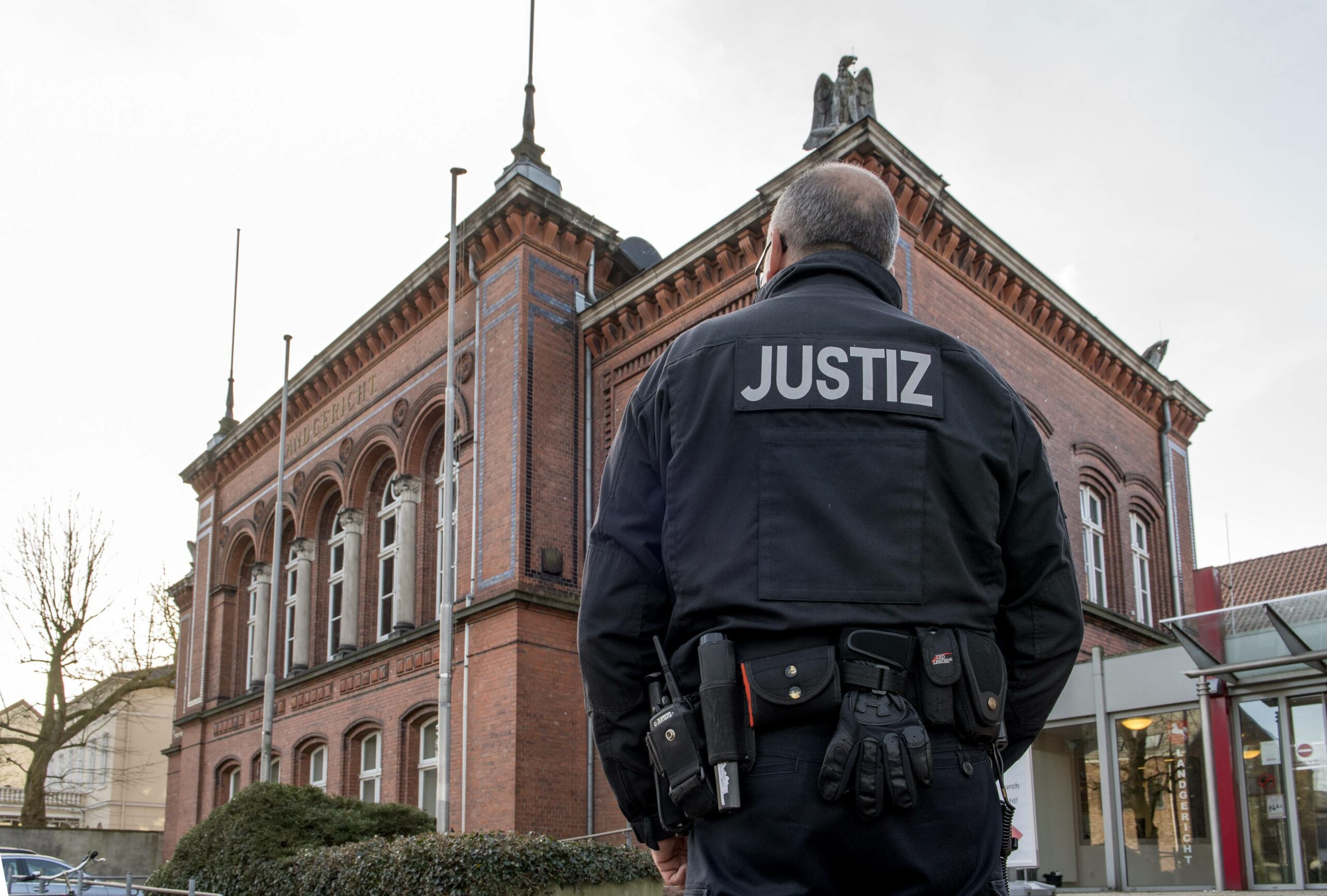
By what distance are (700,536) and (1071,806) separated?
16.9 meters

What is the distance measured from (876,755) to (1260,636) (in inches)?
567

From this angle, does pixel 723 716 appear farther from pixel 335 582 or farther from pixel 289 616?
pixel 289 616

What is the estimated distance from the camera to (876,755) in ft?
6.36

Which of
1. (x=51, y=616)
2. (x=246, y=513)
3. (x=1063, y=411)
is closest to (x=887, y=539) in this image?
(x=1063, y=411)

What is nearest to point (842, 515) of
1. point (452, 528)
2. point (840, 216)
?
point (840, 216)

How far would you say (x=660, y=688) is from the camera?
7.28ft

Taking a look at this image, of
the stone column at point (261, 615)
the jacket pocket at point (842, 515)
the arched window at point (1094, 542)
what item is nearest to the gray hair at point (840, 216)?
the jacket pocket at point (842, 515)

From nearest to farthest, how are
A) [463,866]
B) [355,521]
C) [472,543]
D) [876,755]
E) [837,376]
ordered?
[876,755]
[837,376]
[463,866]
[472,543]
[355,521]

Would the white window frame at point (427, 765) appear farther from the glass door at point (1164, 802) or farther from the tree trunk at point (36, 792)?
the tree trunk at point (36, 792)

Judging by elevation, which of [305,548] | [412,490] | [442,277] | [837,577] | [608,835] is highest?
[442,277]

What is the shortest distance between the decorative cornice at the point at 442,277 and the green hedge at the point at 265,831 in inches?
358

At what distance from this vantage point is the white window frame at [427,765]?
20.2 metres

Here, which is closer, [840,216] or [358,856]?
[840,216]

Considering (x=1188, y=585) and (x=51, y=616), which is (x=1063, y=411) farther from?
(x=51, y=616)
